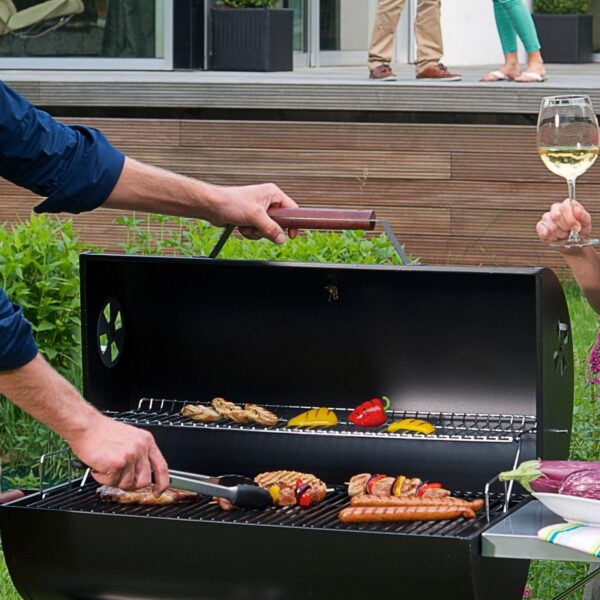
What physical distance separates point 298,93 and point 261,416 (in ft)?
15.6

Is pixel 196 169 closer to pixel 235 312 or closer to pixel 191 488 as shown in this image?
pixel 235 312

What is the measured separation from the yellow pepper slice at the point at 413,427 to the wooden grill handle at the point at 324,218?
451mm

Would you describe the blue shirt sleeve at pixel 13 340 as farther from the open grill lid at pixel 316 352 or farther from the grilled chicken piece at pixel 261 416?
the grilled chicken piece at pixel 261 416

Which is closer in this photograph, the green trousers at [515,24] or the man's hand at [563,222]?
the man's hand at [563,222]

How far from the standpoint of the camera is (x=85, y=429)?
7.86 feet

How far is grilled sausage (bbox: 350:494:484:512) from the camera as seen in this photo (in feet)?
8.78

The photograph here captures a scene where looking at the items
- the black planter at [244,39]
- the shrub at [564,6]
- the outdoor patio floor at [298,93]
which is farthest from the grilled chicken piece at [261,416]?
the shrub at [564,6]

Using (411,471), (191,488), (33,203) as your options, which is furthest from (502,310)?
(33,203)

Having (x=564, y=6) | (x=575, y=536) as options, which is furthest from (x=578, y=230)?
(x=564, y=6)

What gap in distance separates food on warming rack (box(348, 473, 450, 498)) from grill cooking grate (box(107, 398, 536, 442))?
0.32 feet

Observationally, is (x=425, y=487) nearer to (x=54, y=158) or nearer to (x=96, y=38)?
(x=54, y=158)

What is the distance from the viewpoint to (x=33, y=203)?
7977 millimetres

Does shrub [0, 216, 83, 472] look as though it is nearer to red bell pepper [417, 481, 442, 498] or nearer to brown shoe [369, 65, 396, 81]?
red bell pepper [417, 481, 442, 498]

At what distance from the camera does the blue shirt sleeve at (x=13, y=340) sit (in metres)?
2.27
